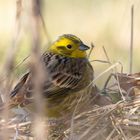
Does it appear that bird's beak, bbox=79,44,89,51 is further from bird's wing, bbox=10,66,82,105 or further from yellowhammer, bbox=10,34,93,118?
bird's wing, bbox=10,66,82,105

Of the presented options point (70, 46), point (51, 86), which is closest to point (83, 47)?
point (70, 46)

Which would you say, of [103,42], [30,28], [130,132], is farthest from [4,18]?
[30,28]

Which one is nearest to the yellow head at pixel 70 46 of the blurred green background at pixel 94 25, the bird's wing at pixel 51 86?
the bird's wing at pixel 51 86

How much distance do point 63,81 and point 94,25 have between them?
313cm

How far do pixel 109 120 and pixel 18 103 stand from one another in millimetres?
604

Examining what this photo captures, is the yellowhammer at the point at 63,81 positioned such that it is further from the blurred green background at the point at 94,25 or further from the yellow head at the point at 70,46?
the blurred green background at the point at 94,25

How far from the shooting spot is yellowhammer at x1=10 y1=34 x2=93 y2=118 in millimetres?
3564

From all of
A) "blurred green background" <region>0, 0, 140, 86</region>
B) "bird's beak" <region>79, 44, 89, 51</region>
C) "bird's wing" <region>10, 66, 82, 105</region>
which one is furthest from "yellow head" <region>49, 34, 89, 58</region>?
"blurred green background" <region>0, 0, 140, 86</region>

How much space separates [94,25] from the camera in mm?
6906

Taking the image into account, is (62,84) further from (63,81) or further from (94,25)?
(94,25)

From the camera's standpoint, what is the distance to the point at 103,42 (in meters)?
6.02

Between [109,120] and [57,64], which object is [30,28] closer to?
[109,120]

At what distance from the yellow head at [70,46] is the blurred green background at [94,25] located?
1.19m

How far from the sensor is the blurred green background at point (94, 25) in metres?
5.96
